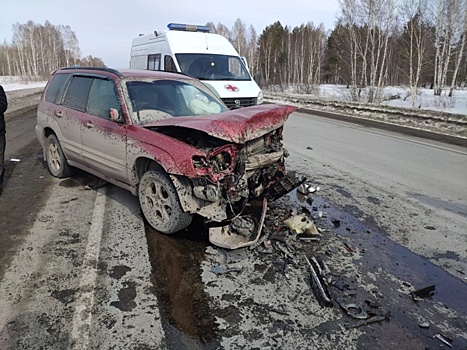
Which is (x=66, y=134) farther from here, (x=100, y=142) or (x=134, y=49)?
(x=134, y=49)

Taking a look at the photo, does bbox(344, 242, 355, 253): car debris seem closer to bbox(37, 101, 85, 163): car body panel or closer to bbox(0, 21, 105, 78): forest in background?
bbox(37, 101, 85, 163): car body panel

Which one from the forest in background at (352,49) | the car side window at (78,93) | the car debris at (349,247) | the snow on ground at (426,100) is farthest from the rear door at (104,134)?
the forest in background at (352,49)

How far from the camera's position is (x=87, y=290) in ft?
9.81

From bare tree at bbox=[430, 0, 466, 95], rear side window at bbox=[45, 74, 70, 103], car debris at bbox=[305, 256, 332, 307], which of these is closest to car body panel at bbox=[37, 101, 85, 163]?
rear side window at bbox=[45, 74, 70, 103]

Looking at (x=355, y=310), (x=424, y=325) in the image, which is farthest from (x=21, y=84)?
(x=424, y=325)

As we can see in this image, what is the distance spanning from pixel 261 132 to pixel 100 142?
87.7 inches

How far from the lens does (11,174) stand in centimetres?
623

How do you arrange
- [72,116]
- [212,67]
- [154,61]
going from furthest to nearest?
[154,61] → [212,67] → [72,116]

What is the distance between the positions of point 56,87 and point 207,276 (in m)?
4.59

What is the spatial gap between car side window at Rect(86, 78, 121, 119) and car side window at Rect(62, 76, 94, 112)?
0.47ft

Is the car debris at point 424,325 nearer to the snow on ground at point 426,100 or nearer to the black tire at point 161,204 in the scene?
the black tire at point 161,204

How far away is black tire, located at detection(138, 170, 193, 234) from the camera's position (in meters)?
3.87

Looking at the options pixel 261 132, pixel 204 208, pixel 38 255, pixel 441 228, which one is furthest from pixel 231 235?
pixel 441 228

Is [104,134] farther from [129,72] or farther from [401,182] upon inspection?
[401,182]
